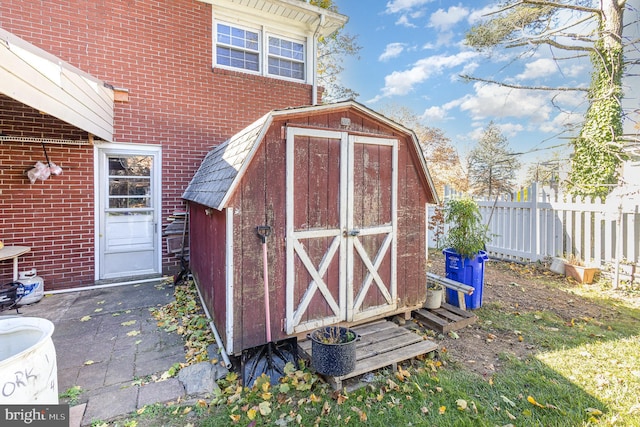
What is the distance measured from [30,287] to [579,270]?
9.98m

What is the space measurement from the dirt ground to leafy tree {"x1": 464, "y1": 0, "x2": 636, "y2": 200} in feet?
9.92

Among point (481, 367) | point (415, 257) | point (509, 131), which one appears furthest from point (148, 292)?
point (509, 131)

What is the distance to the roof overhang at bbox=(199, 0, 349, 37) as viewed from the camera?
6.58m

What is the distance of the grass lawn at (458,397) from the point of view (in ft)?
7.91

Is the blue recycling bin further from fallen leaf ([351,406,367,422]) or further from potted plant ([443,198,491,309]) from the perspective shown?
fallen leaf ([351,406,367,422])

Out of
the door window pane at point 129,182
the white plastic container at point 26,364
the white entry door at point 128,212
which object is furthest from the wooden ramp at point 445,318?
the door window pane at point 129,182

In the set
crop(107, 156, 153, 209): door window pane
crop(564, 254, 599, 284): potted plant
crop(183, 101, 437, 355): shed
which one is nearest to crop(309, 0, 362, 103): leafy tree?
crop(107, 156, 153, 209): door window pane

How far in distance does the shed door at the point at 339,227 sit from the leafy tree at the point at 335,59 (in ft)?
34.4

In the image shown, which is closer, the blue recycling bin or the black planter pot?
the black planter pot

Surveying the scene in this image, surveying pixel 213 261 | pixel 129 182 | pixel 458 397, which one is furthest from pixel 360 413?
pixel 129 182

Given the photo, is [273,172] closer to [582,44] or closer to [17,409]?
[17,409]

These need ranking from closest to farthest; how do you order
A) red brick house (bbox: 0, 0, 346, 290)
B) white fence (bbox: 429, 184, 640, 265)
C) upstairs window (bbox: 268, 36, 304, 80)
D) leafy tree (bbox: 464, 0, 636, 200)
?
red brick house (bbox: 0, 0, 346, 290) → white fence (bbox: 429, 184, 640, 265) → upstairs window (bbox: 268, 36, 304, 80) → leafy tree (bbox: 464, 0, 636, 200)

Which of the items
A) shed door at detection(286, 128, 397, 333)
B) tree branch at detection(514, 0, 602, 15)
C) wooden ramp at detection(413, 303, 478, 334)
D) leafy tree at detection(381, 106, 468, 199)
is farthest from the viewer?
leafy tree at detection(381, 106, 468, 199)

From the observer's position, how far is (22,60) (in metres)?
2.76
